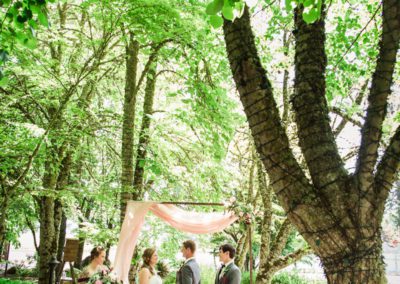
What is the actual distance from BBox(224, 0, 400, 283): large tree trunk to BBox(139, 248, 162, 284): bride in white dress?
4.02 meters

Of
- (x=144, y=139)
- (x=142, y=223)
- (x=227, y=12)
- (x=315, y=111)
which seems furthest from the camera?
(x=144, y=139)

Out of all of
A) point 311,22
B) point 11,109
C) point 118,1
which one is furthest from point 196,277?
point 11,109

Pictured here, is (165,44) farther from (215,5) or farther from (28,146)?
(215,5)

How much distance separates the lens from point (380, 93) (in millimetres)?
2072

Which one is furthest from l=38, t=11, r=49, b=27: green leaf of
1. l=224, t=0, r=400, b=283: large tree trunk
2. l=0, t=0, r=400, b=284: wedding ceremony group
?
l=224, t=0, r=400, b=283: large tree trunk

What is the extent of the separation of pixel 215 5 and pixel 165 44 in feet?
21.0

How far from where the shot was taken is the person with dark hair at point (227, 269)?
5562 millimetres

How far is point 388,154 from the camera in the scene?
6.52ft

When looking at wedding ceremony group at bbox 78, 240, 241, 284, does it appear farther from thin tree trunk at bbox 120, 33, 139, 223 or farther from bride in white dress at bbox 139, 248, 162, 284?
thin tree trunk at bbox 120, 33, 139, 223

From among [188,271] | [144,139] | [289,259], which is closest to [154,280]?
[188,271]

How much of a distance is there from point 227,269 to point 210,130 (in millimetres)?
2685

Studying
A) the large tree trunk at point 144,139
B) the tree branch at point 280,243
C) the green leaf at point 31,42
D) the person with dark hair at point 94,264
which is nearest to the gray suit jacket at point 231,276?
the person with dark hair at point 94,264

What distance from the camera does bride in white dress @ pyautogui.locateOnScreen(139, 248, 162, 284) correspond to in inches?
218

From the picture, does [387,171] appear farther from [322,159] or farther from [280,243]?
[280,243]
